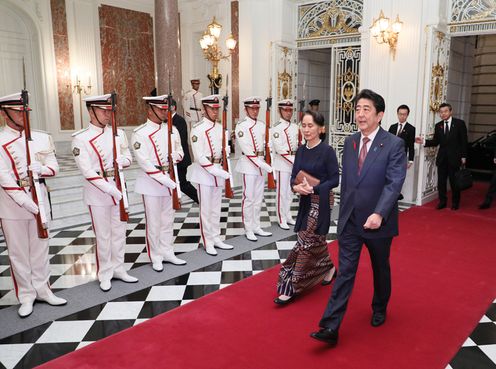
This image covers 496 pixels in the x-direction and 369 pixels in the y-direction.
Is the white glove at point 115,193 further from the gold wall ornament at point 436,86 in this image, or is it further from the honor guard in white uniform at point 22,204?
the gold wall ornament at point 436,86

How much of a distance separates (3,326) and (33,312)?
0.26m

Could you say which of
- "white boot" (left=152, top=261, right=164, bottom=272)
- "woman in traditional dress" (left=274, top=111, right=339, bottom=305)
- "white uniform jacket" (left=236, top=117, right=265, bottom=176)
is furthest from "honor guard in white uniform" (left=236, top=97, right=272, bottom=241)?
"woman in traditional dress" (left=274, top=111, right=339, bottom=305)

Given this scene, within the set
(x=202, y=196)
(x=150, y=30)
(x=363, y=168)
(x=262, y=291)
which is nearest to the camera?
(x=363, y=168)

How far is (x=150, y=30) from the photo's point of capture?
11633 millimetres

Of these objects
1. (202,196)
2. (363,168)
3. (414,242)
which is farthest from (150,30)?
(363,168)

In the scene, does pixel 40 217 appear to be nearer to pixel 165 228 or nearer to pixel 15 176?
pixel 15 176

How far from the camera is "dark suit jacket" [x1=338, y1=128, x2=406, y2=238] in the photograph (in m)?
2.81

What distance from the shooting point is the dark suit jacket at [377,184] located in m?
2.81

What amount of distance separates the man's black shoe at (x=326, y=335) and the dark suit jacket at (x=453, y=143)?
16.8 ft

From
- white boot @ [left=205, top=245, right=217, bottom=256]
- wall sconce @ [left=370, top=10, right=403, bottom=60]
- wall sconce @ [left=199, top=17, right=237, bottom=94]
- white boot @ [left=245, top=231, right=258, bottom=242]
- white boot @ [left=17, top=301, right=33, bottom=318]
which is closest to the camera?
white boot @ [left=17, top=301, right=33, bottom=318]

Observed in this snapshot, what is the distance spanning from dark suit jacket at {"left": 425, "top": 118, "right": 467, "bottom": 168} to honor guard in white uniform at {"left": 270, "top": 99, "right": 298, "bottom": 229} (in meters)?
2.79

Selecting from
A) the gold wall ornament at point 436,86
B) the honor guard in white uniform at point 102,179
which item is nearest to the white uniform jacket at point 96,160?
the honor guard in white uniform at point 102,179

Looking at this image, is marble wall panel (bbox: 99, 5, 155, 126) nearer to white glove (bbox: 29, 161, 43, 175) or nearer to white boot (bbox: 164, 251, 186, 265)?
white boot (bbox: 164, 251, 186, 265)

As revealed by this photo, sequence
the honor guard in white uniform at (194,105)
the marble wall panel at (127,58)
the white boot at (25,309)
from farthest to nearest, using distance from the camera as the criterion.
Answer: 1. the marble wall panel at (127,58)
2. the honor guard in white uniform at (194,105)
3. the white boot at (25,309)
